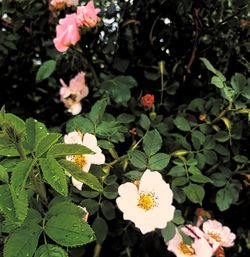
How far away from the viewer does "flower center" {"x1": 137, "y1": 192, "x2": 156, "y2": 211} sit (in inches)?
41.3

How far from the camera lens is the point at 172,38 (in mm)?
1487

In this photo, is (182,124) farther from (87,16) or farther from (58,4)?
(58,4)

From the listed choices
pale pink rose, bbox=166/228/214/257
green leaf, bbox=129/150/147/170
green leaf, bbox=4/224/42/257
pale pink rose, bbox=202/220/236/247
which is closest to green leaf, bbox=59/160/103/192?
green leaf, bbox=4/224/42/257

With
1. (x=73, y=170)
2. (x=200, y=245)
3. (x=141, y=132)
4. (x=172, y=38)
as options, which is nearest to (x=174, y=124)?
(x=141, y=132)

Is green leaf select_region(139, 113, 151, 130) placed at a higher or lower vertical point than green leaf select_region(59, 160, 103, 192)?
lower

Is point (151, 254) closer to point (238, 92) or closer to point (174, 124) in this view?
point (174, 124)

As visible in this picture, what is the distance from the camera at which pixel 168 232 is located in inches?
41.6

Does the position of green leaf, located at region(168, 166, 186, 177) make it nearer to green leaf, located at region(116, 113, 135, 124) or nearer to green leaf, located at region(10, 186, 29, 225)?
green leaf, located at region(116, 113, 135, 124)

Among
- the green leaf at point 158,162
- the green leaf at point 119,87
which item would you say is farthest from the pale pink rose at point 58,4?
the green leaf at point 158,162

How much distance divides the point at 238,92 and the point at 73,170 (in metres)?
0.56

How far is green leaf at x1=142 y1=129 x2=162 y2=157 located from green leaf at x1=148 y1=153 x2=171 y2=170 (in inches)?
0.4

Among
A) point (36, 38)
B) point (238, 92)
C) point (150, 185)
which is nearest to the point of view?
point (150, 185)

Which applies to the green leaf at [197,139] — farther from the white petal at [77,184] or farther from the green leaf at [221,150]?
the white petal at [77,184]

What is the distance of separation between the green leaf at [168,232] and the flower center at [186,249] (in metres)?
0.09
